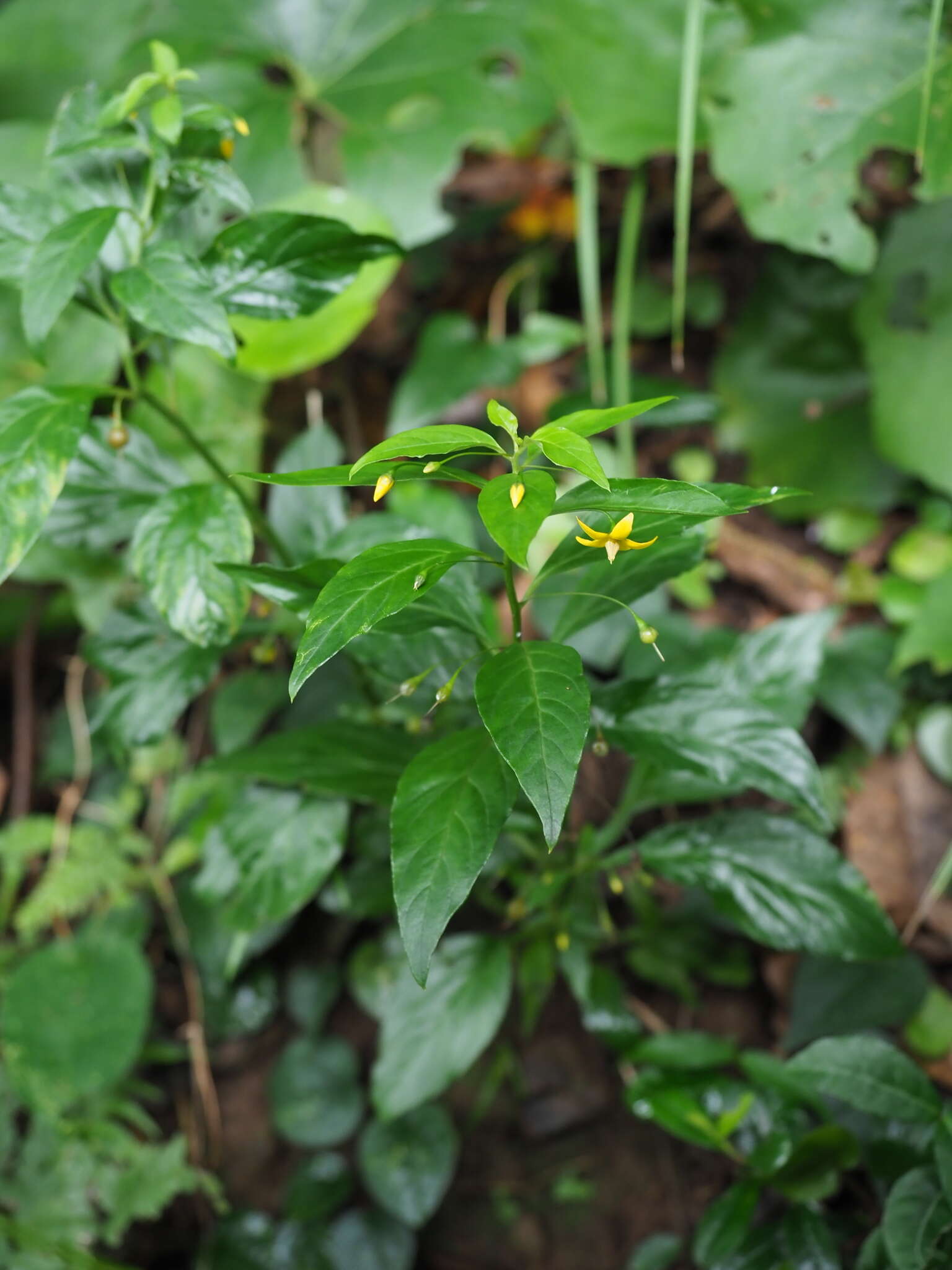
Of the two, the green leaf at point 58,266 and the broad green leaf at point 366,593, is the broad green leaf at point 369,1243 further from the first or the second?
the green leaf at point 58,266

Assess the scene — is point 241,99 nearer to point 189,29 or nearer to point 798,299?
point 189,29

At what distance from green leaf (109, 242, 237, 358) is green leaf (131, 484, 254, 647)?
188 mm

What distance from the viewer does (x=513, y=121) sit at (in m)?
1.80

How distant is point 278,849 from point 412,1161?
2.31 ft

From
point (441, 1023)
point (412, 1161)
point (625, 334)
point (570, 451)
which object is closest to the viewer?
point (570, 451)

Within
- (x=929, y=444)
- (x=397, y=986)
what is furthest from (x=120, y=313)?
(x=929, y=444)

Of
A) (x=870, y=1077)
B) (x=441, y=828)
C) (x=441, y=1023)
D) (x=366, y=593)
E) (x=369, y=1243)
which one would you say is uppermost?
(x=366, y=593)

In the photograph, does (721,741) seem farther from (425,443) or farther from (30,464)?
(30,464)

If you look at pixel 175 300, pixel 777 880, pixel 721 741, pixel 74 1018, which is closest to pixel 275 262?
pixel 175 300

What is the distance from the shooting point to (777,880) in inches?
40.8

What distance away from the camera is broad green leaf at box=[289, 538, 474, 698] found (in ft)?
2.15

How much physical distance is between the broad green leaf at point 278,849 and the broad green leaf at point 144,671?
162mm

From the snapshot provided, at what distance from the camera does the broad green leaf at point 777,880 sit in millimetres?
999

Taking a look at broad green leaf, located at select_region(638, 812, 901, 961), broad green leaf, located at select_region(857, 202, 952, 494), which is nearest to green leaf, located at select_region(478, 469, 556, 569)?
broad green leaf, located at select_region(638, 812, 901, 961)
